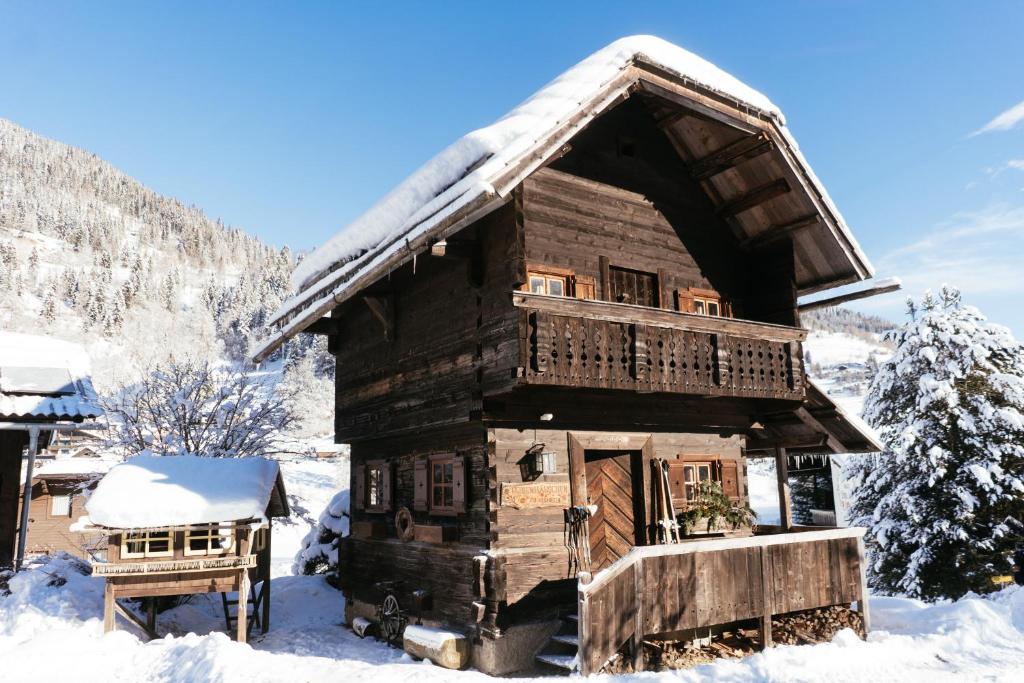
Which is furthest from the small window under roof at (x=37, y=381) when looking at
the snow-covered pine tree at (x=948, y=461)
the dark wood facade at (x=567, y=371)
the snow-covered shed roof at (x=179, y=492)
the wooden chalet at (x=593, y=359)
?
the snow-covered pine tree at (x=948, y=461)

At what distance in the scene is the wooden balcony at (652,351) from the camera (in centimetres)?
1111

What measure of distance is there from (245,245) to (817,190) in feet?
550

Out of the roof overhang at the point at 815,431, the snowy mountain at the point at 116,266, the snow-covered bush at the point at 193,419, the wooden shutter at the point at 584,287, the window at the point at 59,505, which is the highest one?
the snowy mountain at the point at 116,266

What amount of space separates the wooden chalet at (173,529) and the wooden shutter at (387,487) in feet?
7.19

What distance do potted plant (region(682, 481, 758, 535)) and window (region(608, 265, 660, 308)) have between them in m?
3.47

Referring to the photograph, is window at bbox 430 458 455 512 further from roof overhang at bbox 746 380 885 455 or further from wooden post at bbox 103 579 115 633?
roof overhang at bbox 746 380 885 455

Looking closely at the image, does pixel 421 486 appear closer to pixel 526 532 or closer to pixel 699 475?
pixel 526 532

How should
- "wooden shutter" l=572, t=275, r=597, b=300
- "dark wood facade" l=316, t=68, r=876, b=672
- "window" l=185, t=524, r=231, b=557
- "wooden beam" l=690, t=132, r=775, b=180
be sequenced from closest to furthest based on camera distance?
"dark wood facade" l=316, t=68, r=876, b=672, "wooden shutter" l=572, t=275, r=597, b=300, "wooden beam" l=690, t=132, r=775, b=180, "window" l=185, t=524, r=231, b=557

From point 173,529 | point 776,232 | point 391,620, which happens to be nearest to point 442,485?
point 391,620

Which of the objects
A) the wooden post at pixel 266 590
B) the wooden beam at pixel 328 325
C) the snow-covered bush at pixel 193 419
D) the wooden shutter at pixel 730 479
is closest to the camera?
the wooden shutter at pixel 730 479

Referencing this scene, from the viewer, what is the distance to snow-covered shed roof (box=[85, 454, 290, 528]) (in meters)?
13.3

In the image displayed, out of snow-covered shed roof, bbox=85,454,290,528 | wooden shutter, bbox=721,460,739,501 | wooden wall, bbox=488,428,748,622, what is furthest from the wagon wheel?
wooden shutter, bbox=721,460,739,501

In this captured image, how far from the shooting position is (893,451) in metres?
20.1

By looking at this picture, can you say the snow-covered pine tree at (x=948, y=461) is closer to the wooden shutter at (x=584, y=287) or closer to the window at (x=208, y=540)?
the wooden shutter at (x=584, y=287)
